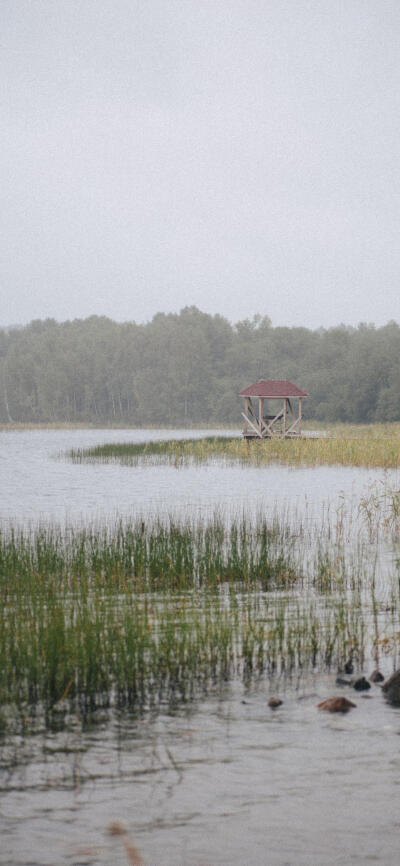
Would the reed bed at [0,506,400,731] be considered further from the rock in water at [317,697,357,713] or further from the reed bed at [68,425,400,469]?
the reed bed at [68,425,400,469]

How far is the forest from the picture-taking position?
3462 inches

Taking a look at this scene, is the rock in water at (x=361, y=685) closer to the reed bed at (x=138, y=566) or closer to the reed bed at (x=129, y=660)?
the reed bed at (x=129, y=660)

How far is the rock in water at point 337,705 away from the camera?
507 cm

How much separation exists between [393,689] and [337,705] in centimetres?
43

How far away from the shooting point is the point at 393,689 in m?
5.26

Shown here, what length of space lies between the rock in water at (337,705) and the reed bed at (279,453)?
62.3 feet

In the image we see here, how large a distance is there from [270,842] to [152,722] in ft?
4.57

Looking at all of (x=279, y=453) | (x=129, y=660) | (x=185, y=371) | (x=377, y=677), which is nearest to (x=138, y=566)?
(x=129, y=660)

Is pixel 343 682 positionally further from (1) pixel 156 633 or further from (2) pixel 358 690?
(1) pixel 156 633

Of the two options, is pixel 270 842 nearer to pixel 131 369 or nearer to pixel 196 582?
pixel 196 582

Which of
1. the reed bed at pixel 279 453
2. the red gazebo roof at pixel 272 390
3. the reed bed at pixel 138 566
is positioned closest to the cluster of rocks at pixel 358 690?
the reed bed at pixel 138 566

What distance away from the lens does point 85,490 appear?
21594 millimetres

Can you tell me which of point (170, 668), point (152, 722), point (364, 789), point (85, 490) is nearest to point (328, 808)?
point (364, 789)

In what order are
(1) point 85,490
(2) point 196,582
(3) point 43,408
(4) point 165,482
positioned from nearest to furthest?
(2) point 196,582
(1) point 85,490
(4) point 165,482
(3) point 43,408
